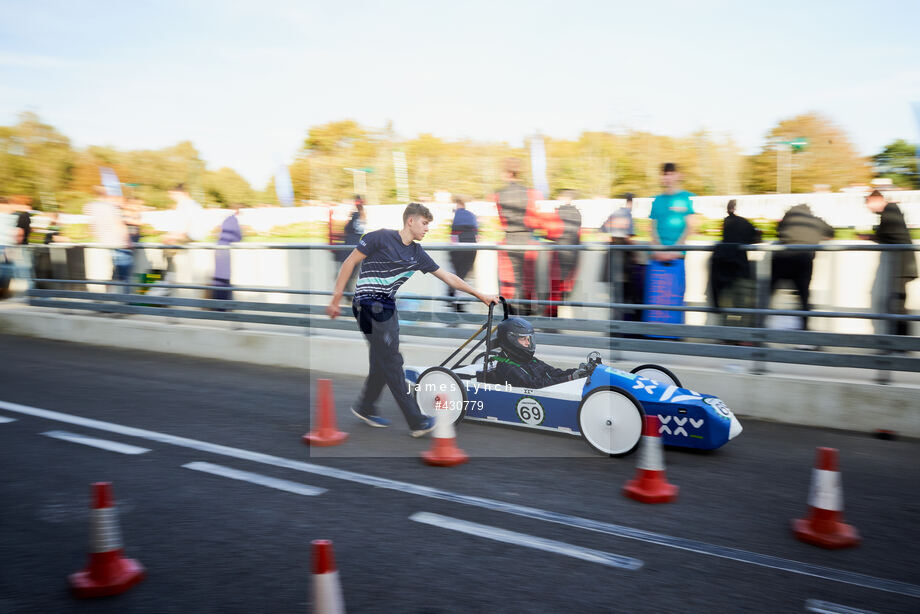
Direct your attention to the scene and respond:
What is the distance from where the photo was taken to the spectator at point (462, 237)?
360 inches

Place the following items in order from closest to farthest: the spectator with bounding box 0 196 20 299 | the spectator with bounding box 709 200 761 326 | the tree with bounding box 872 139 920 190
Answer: the spectator with bounding box 709 200 761 326 → the spectator with bounding box 0 196 20 299 → the tree with bounding box 872 139 920 190

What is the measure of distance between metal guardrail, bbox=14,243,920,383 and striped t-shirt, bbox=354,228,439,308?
101 inches

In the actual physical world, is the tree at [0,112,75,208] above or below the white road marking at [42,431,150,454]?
above

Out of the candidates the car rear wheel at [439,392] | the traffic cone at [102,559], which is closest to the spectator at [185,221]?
the car rear wheel at [439,392]

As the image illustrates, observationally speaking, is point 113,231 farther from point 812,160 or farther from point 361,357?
point 812,160

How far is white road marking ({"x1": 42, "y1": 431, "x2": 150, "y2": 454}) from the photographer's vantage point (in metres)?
6.18

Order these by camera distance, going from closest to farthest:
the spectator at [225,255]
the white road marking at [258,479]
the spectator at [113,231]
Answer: the white road marking at [258,479] < the spectator at [225,255] < the spectator at [113,231]

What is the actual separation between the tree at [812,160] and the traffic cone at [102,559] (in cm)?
3756

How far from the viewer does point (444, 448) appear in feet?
19.2

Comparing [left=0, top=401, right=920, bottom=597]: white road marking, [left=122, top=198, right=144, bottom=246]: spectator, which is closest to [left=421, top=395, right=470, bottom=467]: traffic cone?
[left=0, top=401, right=920, bottom=597]: white road marking

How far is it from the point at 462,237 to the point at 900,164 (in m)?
36.3

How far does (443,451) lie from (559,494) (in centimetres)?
110

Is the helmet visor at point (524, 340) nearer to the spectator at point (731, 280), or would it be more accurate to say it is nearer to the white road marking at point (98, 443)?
the spectator at point (731, 280)

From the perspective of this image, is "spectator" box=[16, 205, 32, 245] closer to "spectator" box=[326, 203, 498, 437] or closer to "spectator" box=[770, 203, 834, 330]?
"spectator" box=[326, 203, 498, 437]
